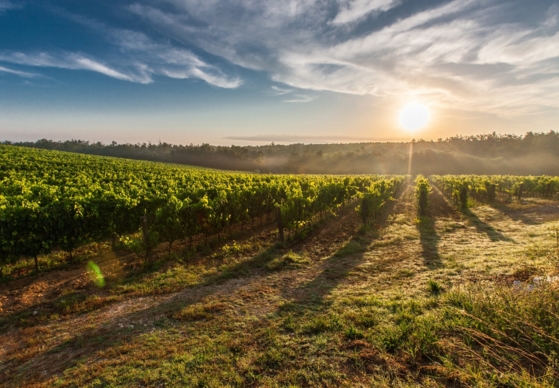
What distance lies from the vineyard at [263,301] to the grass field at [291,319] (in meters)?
0.04

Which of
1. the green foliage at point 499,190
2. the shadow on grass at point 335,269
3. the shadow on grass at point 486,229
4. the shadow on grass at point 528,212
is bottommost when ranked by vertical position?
the shadow on grass at point 335,269

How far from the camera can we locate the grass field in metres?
4.25

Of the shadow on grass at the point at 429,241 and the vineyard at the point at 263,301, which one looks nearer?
the vineyard at the point at 263,301

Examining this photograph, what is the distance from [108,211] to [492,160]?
328ft

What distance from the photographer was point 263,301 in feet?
22.8

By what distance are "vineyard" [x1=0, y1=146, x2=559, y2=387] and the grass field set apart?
4cm

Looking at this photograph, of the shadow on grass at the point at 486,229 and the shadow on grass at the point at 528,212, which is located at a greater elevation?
the shadow on grass at the point at 528,212

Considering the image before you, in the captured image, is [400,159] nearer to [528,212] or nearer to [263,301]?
[528,212]

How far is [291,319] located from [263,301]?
1.22m

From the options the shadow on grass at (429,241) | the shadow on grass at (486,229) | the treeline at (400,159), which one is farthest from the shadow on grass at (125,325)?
the treeline at (400,159)

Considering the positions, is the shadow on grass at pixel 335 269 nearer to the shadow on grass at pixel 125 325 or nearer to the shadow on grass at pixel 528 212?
the shadow on grass at pixel 125 325

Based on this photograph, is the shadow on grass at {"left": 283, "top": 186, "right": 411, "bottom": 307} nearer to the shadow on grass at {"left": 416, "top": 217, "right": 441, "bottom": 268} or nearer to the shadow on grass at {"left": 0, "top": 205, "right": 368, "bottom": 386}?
the shadow on grass at {"left": 0, "top": 205, "right": 368, "bottom": 386}

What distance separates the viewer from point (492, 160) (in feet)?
264

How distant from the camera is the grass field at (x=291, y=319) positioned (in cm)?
425
